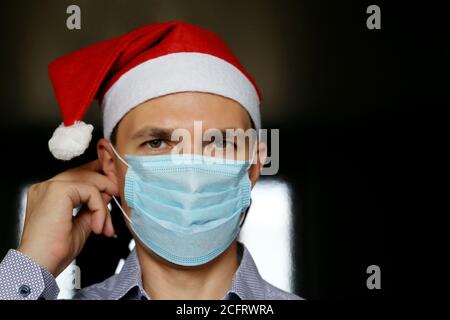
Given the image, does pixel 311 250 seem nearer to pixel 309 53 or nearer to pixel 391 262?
pixel 391 262

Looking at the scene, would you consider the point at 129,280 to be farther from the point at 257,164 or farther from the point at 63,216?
the point at 257,164

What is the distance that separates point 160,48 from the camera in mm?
1811

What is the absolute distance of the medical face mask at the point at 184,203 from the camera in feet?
5.57

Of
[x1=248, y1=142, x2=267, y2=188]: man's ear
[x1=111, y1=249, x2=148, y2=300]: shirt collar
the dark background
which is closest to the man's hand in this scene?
[x1=111, y1=249, x2=148, y2=300]: shirt collar

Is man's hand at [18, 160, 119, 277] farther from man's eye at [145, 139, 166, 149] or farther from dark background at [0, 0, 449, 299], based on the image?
dark background at [0, 0, 449, 299]

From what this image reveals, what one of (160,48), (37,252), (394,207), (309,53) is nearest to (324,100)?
(309,53)

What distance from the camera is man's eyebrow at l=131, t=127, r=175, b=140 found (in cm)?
171

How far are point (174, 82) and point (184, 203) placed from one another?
29cm

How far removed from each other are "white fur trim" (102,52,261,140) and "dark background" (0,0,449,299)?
62cm

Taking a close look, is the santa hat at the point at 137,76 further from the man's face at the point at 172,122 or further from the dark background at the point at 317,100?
the dark background at the point at 317,100

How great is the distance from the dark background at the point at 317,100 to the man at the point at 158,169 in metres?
0.60

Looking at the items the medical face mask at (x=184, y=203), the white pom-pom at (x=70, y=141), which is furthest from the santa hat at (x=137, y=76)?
the medical face mask at (x=184, y=203)

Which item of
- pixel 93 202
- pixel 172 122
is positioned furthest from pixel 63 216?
pixel 172 122

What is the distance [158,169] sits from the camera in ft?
5.63
